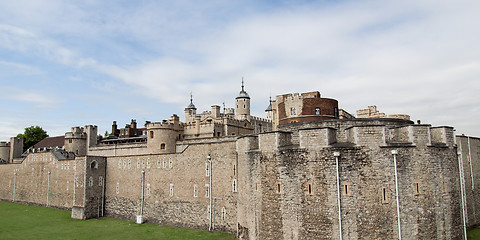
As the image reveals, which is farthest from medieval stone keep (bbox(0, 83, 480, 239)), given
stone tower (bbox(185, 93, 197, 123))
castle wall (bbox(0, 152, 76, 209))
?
stone tower (bbox(185, 93, 197, 123))

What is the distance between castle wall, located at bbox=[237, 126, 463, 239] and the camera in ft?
60.8

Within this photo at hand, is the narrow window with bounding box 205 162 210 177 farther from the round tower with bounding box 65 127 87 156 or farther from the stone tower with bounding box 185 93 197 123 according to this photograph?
the stone tower with bounding box 185 93 197 123

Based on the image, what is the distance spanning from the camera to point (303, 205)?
1961 cm

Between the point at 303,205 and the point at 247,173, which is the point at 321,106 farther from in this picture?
the point at 303,205

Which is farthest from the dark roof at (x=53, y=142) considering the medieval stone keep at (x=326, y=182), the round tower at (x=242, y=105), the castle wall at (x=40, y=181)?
the medieval stone keep at (x=326, y=182)

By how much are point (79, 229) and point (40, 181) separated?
22.2m

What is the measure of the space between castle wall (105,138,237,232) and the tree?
57.5 m

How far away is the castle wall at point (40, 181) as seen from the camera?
1795 inches

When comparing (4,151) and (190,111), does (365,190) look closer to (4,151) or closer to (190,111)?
(190,111)

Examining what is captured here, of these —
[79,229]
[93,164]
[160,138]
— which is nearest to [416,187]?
[160,138]

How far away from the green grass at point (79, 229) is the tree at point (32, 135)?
160ft

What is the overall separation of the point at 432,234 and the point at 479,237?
36.5ft

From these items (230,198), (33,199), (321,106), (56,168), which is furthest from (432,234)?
(33,199)

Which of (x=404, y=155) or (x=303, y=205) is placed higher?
(x=404, y=155)
